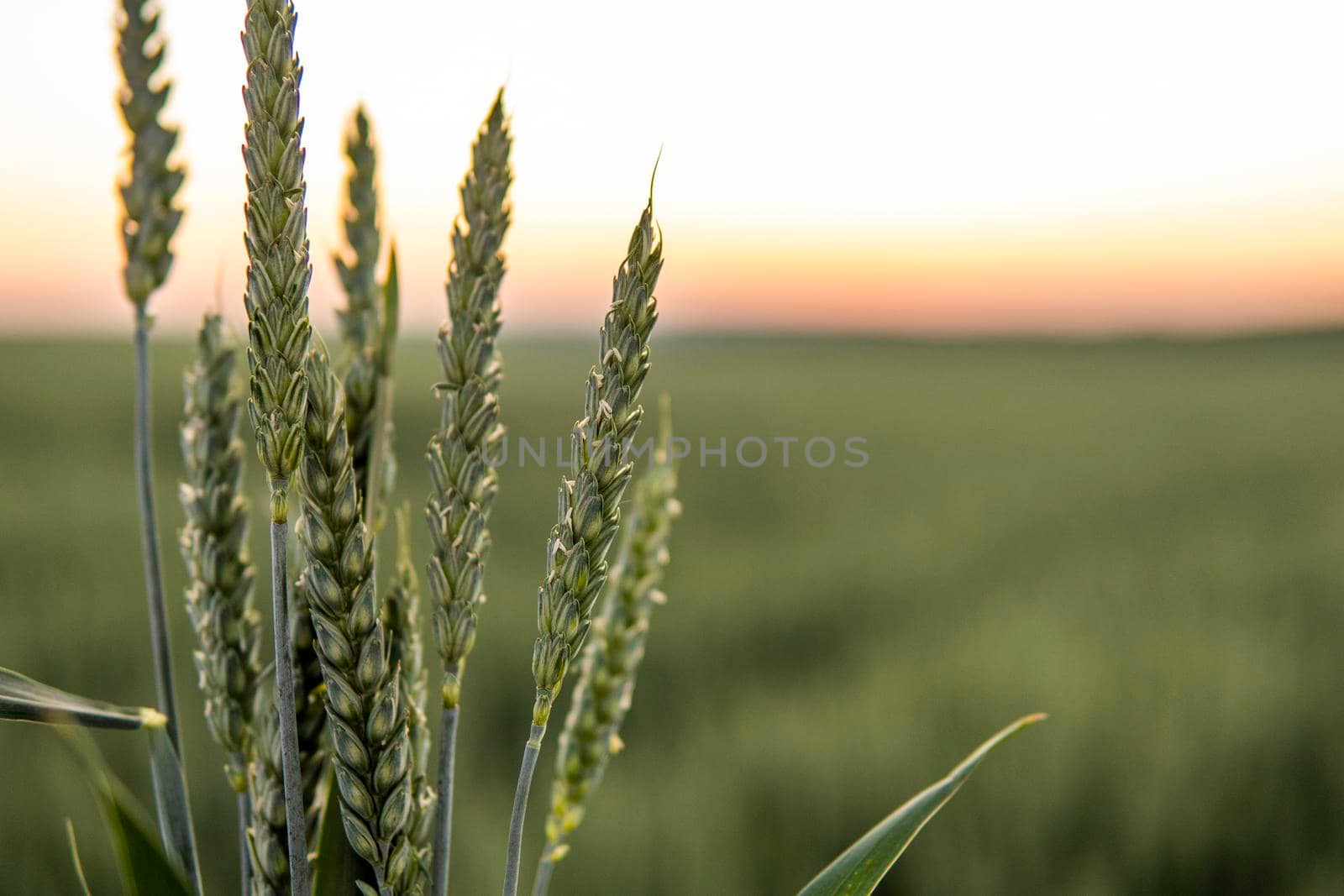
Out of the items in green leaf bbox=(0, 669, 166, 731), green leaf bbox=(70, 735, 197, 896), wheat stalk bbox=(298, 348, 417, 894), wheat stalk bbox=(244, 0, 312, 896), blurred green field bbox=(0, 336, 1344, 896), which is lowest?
blurred green field bbox=(0, 336, 1344, 896)

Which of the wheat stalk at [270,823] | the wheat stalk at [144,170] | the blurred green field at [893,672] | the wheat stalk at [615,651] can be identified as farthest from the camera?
the blurred green field at [893,672]

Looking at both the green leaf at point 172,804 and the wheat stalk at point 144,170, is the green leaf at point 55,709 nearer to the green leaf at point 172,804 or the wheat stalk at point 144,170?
the green leaf at point 172,804

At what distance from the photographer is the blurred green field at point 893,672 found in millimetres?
1906

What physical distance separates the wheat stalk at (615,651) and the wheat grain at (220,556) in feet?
0.76

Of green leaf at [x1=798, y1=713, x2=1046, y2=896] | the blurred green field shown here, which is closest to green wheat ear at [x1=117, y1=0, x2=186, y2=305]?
green leaf at [x1=798, y1=713, x2=1046, y2=896]

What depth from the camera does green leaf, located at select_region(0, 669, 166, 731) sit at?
1.44ft

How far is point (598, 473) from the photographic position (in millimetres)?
365

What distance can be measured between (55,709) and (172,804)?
0.11 meters

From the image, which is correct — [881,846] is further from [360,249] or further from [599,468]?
[360,249]

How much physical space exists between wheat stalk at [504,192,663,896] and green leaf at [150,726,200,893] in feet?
0.80

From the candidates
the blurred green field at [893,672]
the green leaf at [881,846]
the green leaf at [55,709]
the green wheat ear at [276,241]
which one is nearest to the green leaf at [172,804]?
the green leaf at [55,709]

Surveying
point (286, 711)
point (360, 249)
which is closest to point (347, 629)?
point (286, 711)

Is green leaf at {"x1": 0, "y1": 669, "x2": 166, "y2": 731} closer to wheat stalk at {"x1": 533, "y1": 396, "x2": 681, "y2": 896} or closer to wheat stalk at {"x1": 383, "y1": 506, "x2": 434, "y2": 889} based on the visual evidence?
wheat stalk at {"x1": 383, "y1": 506, "x2": 434, "y2": 889}

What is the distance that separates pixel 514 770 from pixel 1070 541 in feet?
11.5
